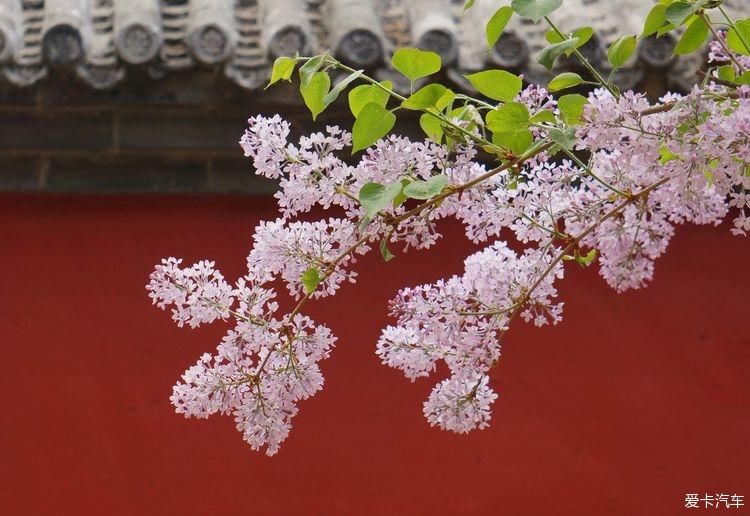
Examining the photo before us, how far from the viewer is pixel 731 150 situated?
752 mm

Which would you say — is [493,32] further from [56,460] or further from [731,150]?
[56,460]

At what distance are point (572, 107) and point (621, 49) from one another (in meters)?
0.08

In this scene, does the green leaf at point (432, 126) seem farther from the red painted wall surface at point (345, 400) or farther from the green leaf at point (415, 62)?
the red painted wall surface at point (345, 400)

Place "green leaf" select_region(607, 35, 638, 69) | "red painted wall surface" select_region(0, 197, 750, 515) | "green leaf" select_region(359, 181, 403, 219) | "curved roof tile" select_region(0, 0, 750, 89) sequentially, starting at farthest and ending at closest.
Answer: "red painted wall surface" select_region(0, 197, 750, 515)
"curved roof tile" select_region(0, 0, 750, 89)
"green leaf" select_region(607, 35, 638, 69)
"green leaf" select_region(359, 181, 403, 219)

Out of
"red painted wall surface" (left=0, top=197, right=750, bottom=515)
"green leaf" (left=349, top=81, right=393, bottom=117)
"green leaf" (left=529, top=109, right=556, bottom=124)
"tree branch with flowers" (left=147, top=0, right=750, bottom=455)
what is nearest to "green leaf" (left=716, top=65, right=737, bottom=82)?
"tree branch with flowers" (left=147, top=0, right=750, bottom=455)

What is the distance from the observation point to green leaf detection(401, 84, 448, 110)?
80 centimetres

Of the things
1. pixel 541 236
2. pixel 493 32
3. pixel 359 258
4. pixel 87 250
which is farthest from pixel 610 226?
pixel 87 250

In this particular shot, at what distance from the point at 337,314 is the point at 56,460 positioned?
0.58 m

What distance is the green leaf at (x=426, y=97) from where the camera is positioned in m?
Result: 0.80

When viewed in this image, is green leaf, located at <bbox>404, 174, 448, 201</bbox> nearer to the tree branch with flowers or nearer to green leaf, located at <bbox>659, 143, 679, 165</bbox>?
the tree branch with flowers

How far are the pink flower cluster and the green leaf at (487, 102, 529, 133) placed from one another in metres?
0.02

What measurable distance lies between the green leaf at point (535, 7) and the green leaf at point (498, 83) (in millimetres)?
51

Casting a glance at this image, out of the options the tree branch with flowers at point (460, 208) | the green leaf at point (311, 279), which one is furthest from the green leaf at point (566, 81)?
the green leaf at point (311, 279)

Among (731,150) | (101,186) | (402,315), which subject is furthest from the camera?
(101,186)
